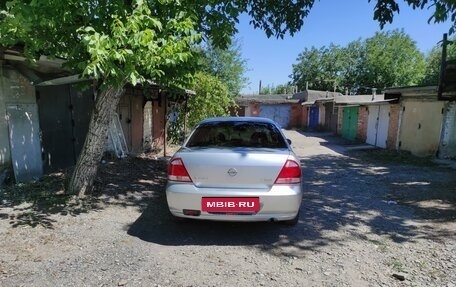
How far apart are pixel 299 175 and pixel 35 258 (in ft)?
9.52

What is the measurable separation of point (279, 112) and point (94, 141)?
32152 millimetres

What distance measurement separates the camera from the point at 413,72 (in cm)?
4112

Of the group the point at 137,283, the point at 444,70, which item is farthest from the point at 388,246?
the point at 444,70

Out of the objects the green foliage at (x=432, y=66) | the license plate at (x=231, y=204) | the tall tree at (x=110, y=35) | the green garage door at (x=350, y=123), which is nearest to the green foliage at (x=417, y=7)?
the tall tree at (x=110, y=35)

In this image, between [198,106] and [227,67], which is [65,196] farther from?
[227,67]

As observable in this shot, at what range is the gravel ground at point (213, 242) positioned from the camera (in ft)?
10.9

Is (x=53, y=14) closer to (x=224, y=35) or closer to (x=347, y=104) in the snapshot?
(x=224, y=35)

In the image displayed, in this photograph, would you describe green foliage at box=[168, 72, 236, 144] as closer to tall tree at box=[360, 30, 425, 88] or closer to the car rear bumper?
the car rear bumper

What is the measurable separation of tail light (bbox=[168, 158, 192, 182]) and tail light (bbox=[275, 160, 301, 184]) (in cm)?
102

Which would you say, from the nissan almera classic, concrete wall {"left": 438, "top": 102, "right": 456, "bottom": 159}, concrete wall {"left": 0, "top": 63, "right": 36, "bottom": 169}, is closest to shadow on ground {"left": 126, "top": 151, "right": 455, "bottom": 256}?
the nissan almera classic

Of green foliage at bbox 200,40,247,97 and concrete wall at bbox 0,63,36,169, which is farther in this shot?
green foliage at bbox 200,40,247,97

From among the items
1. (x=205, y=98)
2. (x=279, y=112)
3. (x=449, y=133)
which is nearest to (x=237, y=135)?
(x=449, y=133)

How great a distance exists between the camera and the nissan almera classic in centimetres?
393

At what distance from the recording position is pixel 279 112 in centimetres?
3669
